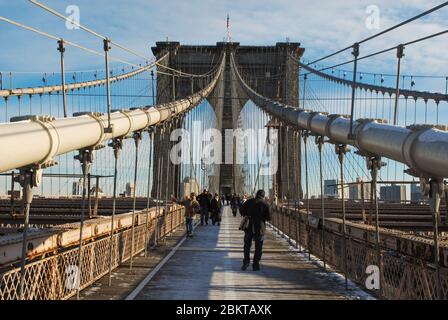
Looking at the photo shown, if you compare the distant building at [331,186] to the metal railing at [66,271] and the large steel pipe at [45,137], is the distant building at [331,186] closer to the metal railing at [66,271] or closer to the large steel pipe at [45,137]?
the metal railing at [66,271]

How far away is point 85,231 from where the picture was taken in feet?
29.3

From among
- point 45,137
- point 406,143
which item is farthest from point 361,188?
point 45,137

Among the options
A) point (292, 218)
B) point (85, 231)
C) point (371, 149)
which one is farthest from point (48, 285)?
point (292, 218)

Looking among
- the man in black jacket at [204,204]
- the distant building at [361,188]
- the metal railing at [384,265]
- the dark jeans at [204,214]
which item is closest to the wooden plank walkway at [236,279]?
the metal railing at [384,265]

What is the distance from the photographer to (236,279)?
9.39 m

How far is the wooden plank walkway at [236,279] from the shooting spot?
316 inches

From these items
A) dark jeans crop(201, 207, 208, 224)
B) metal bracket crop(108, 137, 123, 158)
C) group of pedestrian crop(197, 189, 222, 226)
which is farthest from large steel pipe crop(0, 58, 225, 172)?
dark jeans crop(201, 207, 208, 224)

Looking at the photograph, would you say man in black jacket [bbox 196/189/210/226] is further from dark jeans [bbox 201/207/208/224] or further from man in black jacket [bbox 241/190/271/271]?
man in black jacket [bbox 241/190/271/271]

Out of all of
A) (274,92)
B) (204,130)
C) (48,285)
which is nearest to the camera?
(48,285)

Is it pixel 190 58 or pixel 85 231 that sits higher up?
pixel 190 58
